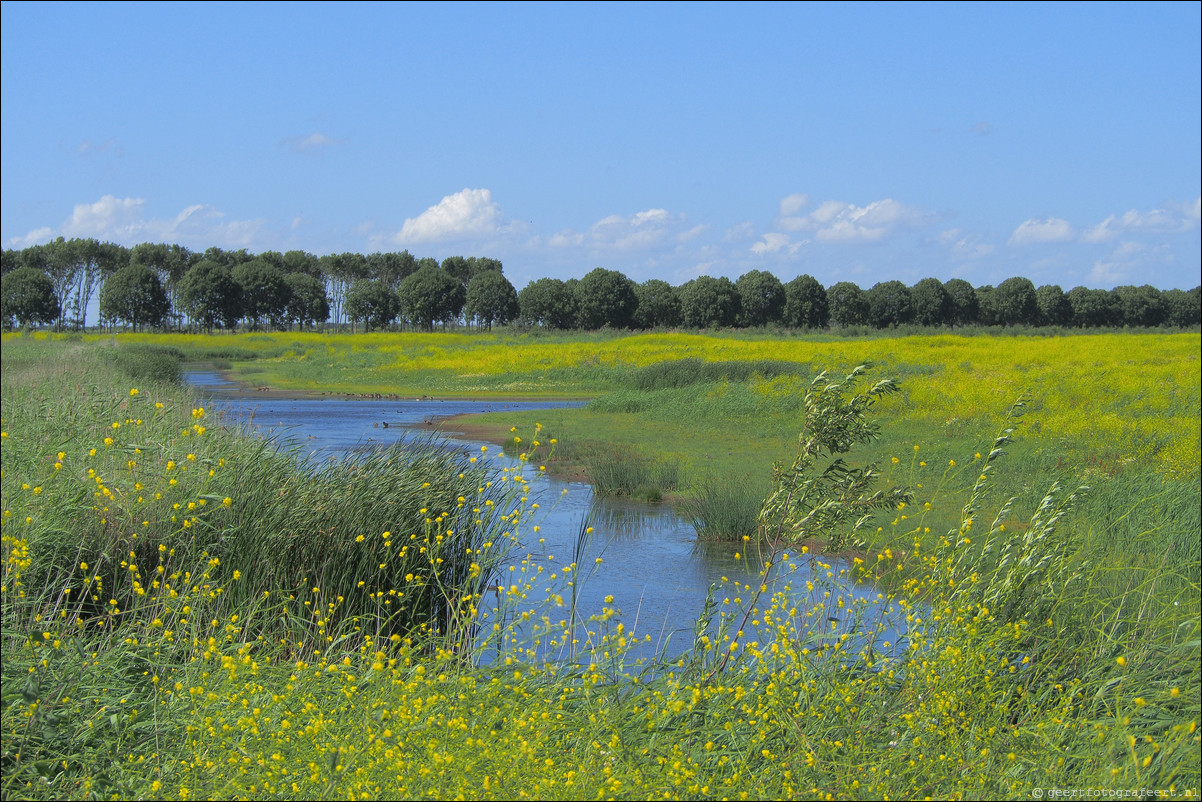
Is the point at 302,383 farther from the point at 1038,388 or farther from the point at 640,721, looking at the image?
the point at 640,721

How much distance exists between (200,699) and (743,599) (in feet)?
18.2

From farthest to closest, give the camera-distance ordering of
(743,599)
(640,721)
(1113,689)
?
(743,599) < (1113,689) < (640,721)

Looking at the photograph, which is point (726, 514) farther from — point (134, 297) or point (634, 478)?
point (134, 297)

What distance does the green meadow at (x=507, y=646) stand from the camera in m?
4.66

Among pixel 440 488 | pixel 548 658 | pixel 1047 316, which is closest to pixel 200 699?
pixel 548 658

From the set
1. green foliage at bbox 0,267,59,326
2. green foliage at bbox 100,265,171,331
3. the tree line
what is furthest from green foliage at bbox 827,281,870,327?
green foliage at bbox 0,267,59,326

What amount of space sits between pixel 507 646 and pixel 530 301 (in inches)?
3336

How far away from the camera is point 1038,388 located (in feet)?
88.5

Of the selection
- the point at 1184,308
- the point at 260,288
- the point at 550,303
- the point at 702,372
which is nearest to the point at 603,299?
the point at 550,303

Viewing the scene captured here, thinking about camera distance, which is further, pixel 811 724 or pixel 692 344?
pixel 692 344

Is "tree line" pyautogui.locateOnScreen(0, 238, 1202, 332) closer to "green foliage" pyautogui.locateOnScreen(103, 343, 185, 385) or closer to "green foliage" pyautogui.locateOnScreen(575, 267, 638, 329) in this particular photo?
"green foliage" pyautogui.locateOnScreen(575, 267, 638, 329)

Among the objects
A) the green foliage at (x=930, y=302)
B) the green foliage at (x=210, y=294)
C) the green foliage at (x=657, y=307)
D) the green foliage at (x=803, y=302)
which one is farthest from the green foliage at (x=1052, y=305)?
the green foliage at (x=210, y=294)

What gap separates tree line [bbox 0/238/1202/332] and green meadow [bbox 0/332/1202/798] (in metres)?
76.3

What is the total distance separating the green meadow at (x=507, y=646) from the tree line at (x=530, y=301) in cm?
7630
